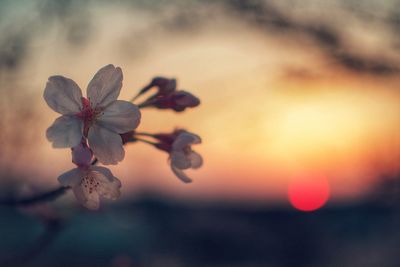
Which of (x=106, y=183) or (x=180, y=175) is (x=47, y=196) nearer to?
(x=106, y=183)

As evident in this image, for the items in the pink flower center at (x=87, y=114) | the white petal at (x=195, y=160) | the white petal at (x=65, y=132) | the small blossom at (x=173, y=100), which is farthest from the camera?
the white petal at (x=195, y=160)

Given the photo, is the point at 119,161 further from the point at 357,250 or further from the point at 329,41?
the point at 357,250

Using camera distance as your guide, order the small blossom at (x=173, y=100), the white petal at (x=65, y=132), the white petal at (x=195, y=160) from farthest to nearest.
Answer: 1. the white petal at (x=195, y=160)
2. the small blossom at (x=173, y=100)
3. the white petal at (x=65, y=132)

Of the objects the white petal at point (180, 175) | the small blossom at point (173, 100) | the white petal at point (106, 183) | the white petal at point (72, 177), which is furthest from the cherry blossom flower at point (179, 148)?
the white petal at point (72, 177)

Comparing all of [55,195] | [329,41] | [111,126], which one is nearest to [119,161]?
[111,126]

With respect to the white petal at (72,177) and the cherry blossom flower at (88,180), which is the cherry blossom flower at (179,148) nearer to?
the cherry blossom flower at (88,180)

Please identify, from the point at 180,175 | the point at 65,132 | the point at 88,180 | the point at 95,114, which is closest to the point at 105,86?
the point at 95,114
